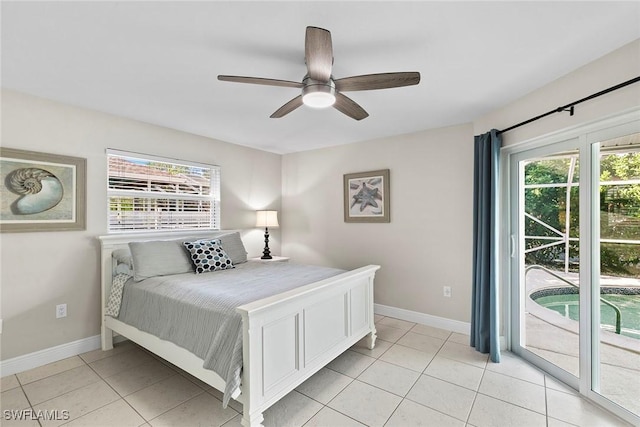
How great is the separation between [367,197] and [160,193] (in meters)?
2.54

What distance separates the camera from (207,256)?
119 inches

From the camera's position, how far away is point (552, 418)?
189 centimetres

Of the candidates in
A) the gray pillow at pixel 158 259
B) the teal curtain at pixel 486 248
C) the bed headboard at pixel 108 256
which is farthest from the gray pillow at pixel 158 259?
the teal curtain at pixel 486 248

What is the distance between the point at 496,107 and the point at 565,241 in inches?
52.7

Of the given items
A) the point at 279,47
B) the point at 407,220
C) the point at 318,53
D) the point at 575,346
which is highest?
the point at 279,47

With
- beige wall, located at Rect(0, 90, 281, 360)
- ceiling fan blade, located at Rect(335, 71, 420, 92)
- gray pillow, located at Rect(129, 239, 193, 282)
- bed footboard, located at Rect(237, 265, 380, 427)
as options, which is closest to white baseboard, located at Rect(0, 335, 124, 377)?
beige wall, located at Rect(0, 90, 281, 360)

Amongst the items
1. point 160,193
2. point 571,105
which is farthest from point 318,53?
point 160,193

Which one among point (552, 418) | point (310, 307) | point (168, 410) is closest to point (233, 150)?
point (310, 307)

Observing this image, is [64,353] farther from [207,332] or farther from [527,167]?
[527,167]

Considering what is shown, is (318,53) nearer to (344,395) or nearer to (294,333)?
(294,333)

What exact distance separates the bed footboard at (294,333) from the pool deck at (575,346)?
1.51 metres

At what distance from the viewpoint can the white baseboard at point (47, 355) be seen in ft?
7.88

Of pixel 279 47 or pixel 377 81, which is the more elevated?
pixel 279 47

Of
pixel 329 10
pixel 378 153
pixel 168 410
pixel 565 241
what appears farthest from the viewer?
pixel 378 153
